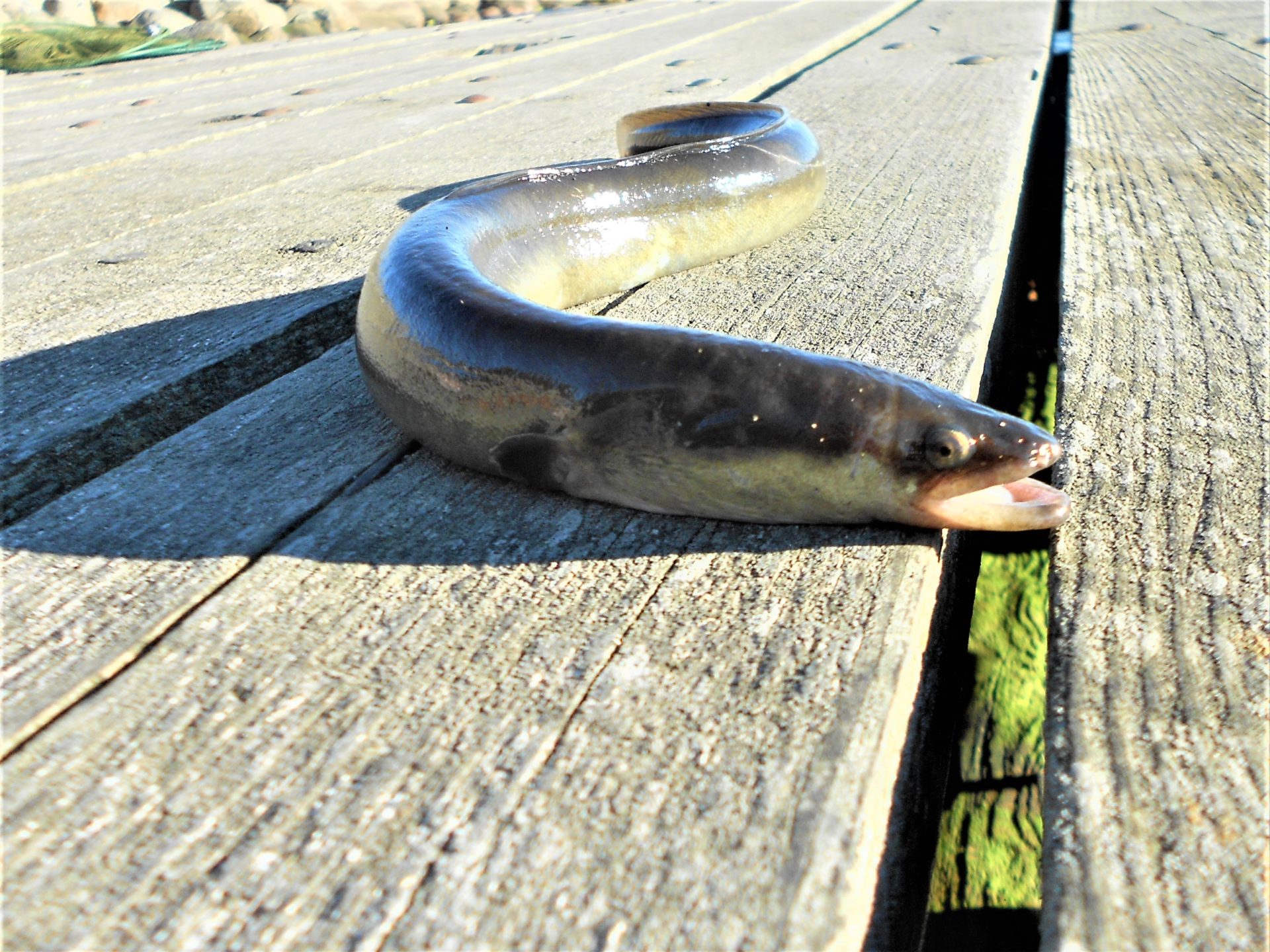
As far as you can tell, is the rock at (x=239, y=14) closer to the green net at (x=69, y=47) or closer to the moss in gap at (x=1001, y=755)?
the green net at (x=69, y=47)

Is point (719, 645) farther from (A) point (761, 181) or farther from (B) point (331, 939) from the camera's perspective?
(A) point (761, 181)

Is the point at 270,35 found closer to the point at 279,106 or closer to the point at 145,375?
the point at 279,106

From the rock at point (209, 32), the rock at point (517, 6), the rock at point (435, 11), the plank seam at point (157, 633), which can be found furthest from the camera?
the rock at point (517, 6)

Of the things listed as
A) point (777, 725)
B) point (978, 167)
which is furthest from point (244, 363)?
point (978, 167)

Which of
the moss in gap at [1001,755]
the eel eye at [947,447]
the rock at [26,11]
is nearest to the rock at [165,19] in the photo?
the rock at [26,11]

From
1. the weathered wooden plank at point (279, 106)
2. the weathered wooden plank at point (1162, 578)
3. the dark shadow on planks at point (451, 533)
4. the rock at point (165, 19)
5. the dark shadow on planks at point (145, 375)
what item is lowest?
the weathered wooden plank at point (1162, 578)

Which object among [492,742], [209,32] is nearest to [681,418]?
[492,742]

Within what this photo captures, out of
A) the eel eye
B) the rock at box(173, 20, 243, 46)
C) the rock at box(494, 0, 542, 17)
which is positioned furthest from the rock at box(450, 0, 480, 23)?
the eel eye
